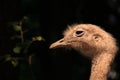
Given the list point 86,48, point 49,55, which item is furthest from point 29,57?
point 49,55

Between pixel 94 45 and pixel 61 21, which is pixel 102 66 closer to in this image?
pixel 94 45

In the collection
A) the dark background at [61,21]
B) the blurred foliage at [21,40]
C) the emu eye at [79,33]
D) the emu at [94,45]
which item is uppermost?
the dark background at [61,21]

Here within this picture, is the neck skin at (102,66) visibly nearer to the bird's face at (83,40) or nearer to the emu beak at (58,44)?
the bird's face at (83,40)

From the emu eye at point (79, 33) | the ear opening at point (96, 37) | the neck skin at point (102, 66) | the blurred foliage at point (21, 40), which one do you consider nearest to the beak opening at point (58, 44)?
the emu eye at point (79, 33)

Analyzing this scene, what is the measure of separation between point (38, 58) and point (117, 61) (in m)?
1.21

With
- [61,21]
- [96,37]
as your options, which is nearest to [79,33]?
[96,37]

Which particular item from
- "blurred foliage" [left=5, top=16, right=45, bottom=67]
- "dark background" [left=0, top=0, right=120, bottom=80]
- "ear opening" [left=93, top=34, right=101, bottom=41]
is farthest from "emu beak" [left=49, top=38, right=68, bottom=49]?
"dark background" [left=0, top=0, right=120, bottom=80]

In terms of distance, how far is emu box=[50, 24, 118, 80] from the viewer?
26.2 ft

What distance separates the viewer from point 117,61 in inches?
424

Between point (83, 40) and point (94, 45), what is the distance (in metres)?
0.17

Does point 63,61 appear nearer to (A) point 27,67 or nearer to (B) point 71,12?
(B) point 71,12

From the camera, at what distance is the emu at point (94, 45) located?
797 centimetres

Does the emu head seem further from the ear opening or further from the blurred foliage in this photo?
the blurred foliage

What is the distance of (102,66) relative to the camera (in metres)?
7.98
